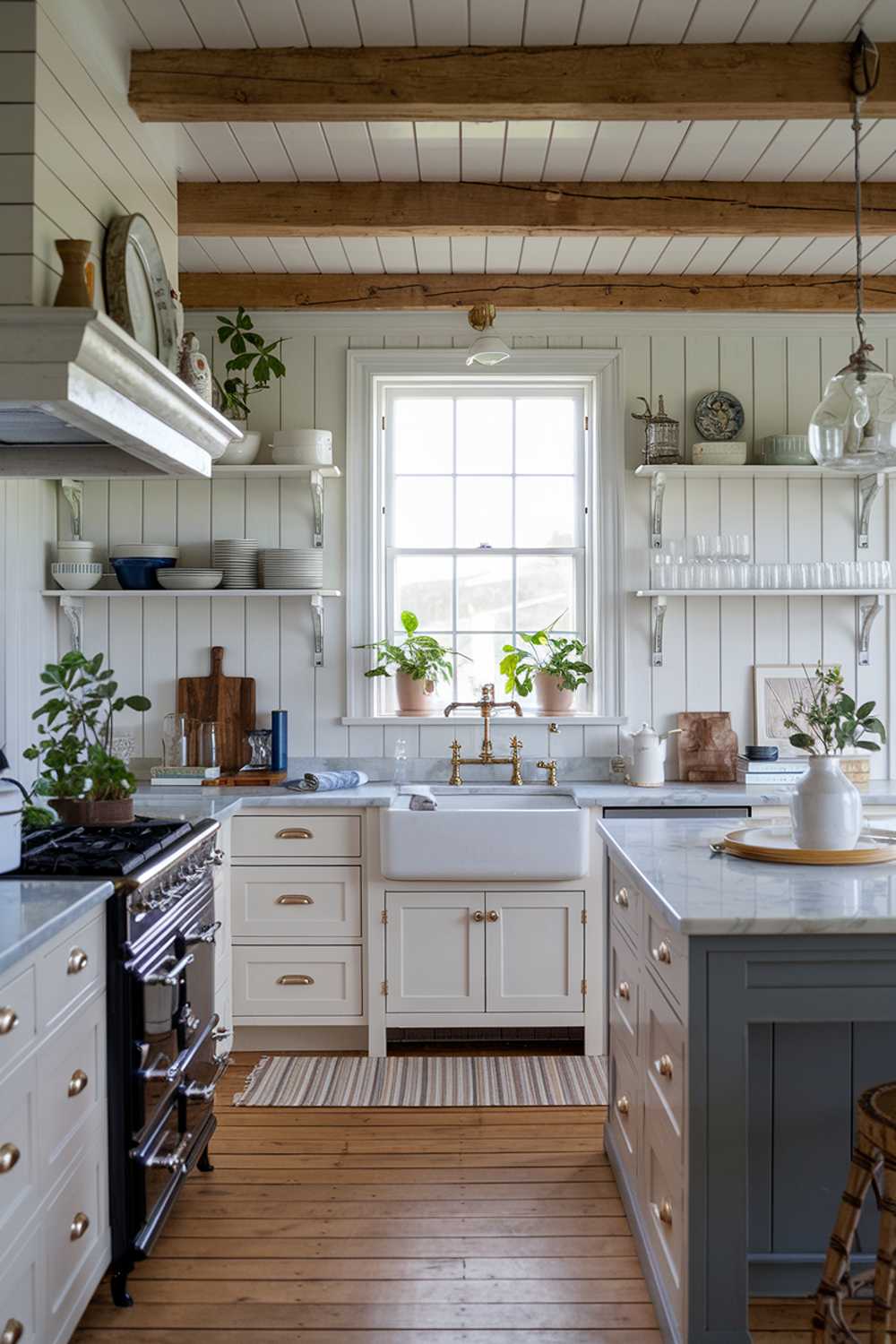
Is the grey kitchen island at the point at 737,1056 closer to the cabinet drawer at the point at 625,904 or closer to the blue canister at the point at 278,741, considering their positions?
the cabinet drawer at the point at 625,904

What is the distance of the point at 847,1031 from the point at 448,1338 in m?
1.06

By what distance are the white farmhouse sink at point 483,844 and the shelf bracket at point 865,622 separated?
5.06 ft

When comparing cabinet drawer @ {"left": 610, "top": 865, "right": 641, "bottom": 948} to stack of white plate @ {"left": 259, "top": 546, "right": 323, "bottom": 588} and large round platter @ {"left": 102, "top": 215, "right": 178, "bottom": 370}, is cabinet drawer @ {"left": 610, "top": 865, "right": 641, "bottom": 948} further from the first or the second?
stack of white plate @ {"left": 259, "top": 546, "right": 323, "bottom": 588}

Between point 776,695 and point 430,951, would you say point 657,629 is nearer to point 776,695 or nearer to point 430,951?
point 776,695

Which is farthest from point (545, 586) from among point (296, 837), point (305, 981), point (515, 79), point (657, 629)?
point (515, 79)

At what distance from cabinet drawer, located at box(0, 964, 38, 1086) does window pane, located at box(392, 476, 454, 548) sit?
3.00 m

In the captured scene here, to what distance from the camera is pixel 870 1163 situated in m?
1.85

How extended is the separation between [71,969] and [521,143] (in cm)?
256

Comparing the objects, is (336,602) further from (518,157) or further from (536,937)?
(518,157)

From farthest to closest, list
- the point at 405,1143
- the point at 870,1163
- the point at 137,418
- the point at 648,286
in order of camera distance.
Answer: the point at 648,286 → the point at 405,1143 → the point at 137,418 → the point at 870,1163

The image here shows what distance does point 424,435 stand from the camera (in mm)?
4660

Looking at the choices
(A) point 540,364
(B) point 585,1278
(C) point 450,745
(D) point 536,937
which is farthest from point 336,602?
(B) point 585,1278

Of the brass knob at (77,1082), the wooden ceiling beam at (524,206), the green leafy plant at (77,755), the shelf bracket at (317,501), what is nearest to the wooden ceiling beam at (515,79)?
the wooden ceiling beam at (524,206)

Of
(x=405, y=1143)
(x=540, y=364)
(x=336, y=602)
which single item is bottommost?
(x=405, y=1143)
